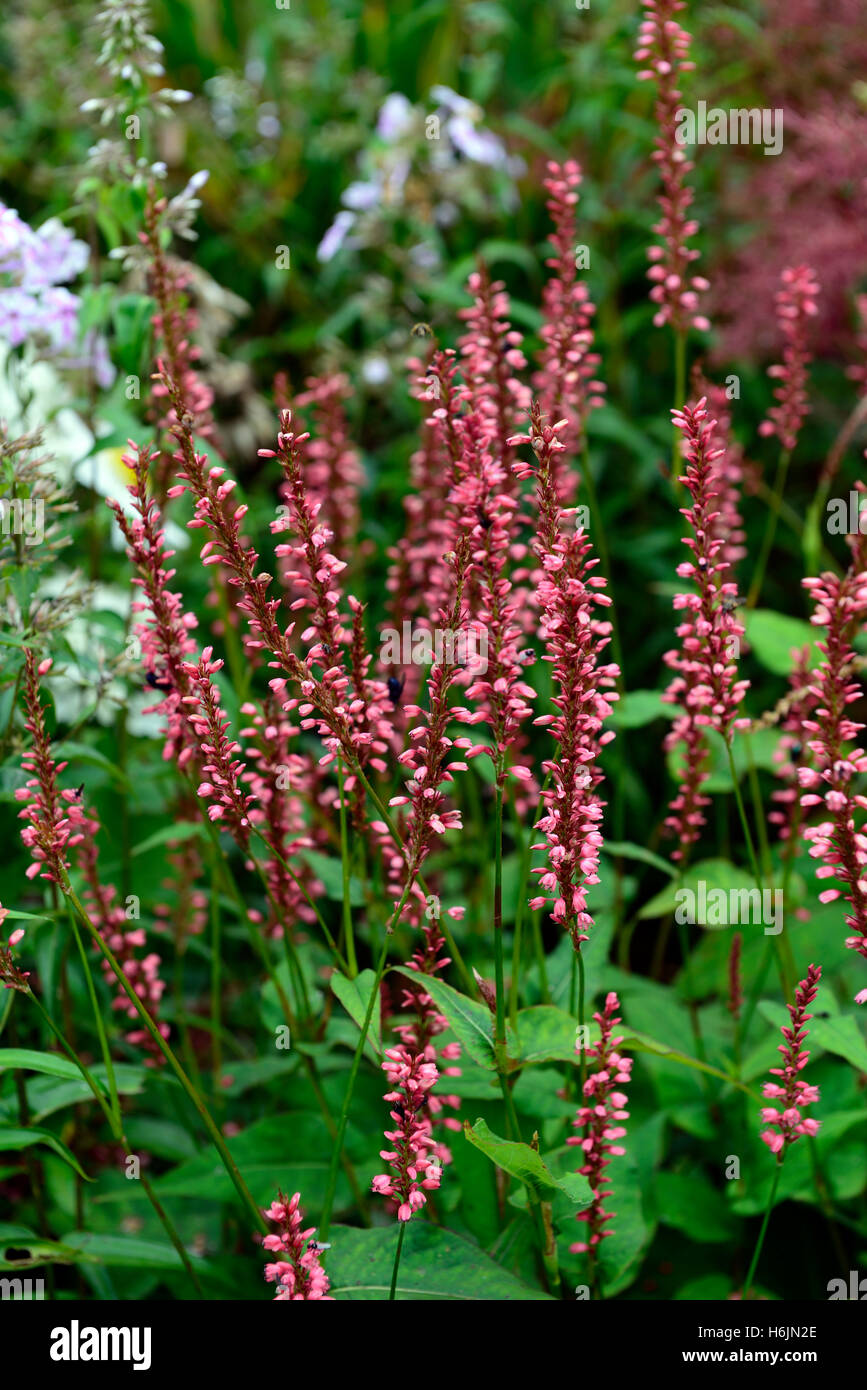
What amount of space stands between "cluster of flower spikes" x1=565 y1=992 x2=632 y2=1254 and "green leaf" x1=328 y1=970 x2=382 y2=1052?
29 cm

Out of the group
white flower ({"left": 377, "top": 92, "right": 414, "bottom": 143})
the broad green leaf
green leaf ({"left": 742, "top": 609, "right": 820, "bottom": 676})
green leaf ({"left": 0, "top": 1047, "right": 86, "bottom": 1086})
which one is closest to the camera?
green leaf ({"left": 0, "top": 1047, "right": 86, "bottom": 1086})

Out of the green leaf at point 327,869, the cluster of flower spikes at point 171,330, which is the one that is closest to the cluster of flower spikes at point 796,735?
the green leaf at point 327,869

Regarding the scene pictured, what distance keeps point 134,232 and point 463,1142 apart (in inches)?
68.3

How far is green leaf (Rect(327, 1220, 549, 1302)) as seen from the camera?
5.45ft

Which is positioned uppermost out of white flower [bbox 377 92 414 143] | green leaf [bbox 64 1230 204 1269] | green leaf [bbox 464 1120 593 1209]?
white flower [bbox 377 92 414 143]

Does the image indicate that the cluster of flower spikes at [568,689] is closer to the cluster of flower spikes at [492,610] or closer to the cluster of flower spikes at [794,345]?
the cluster of flower spikes at [492,610]

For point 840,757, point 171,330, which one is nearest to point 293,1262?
point 840,757

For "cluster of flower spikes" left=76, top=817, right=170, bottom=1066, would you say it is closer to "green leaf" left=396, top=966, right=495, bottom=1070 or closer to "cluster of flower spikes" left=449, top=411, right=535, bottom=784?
"green leaf" left=396, top=966, right=495, bottom=1070

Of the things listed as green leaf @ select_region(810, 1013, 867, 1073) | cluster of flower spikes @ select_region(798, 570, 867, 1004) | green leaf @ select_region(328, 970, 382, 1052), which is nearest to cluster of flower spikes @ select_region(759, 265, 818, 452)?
cluster of flower spikes @ select_region(798, 570, 867, 1004)

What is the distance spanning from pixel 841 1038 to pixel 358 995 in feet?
2.35

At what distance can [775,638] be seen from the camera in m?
2.88

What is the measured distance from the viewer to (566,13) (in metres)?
4.90
